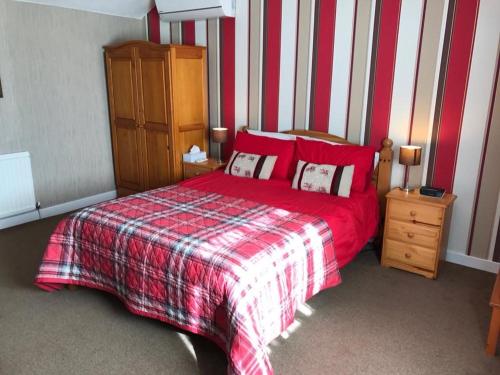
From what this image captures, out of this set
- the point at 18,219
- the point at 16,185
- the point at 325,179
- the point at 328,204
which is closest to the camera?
the point at 328,204

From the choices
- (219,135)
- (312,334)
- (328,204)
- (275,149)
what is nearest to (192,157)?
(219,135)

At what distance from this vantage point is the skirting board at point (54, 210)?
412 centimetres

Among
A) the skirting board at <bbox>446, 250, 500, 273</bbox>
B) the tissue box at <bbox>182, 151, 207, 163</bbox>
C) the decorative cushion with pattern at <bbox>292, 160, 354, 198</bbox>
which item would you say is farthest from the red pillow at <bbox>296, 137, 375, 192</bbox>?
the tissue box at <bbox>182, 151, 207, 163</bbox>

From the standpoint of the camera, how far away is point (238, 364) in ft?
6.25

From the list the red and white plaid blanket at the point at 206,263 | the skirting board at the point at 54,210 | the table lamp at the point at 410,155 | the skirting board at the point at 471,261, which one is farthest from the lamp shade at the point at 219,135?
the skirting board at the point at 471,261

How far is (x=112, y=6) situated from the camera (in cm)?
443

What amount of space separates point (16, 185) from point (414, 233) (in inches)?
141

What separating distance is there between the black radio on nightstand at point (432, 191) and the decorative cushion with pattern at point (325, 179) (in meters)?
0.54

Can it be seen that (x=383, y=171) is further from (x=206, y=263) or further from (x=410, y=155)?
(x=206, y=263)

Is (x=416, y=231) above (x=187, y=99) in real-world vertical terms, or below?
below

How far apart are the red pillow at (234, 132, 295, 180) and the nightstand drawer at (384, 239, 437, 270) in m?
1.02

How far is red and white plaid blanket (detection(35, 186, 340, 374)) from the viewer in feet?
6.81

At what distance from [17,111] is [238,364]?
336 cm

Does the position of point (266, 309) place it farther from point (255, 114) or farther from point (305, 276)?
point (255, 114)
